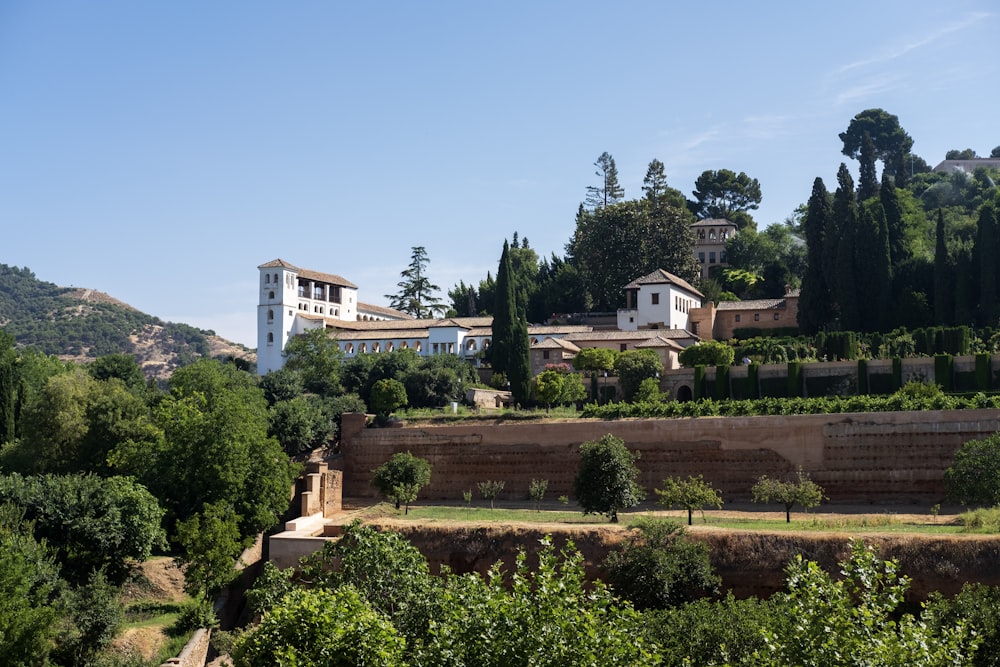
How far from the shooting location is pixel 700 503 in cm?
2869

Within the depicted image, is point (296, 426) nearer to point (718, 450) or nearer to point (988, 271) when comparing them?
point (718, 450)

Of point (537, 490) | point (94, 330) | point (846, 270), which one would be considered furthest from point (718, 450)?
point (94, 330)

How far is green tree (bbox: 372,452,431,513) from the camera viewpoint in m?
33.6

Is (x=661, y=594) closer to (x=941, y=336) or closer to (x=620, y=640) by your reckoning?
(x=620, y=640)

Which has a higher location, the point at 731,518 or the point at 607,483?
the point at 607,483

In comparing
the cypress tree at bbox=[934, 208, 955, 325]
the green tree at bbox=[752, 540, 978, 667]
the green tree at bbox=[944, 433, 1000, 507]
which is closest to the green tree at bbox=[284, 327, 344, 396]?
the cypress tree at bbox=[934, 208, 955, 325]

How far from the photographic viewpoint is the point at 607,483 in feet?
95.4

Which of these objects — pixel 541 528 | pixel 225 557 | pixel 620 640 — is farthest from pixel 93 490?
pixel 620 640

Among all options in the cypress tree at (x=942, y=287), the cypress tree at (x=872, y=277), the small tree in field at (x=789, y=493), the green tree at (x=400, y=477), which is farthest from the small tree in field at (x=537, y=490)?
the cypress tree at (x=942, y=287)

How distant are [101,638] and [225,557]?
12.7ft

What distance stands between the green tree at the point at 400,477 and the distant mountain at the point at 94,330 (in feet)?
277

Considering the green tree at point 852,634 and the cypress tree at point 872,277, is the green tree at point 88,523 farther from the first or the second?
the cypress tree at point 872,277

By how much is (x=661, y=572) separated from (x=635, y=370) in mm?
19347

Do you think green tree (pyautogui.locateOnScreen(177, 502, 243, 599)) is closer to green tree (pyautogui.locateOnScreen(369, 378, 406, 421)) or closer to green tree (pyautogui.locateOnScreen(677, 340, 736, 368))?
green tree (pyautogui.locateOnScreen(369, 378, 406, 421))
